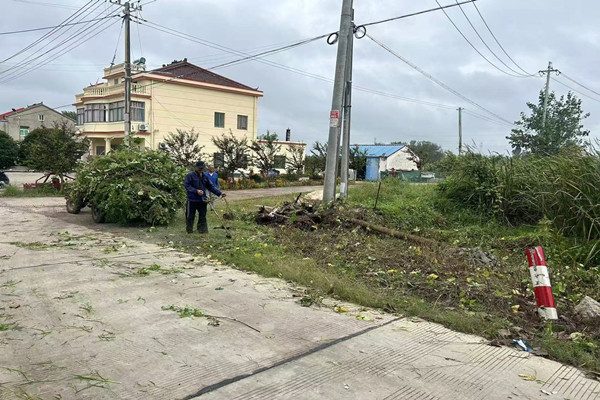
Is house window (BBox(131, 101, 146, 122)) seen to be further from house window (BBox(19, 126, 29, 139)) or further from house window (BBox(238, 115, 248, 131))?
house window (BBox(19, 126, 29, 139))

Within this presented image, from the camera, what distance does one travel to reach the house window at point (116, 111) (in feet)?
117

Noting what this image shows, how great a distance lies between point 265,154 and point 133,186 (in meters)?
21.0

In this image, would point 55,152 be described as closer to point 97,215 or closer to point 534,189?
point 97,215

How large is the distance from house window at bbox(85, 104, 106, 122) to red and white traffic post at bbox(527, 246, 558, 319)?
3798 centimetres

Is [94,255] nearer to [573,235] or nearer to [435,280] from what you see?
[435,280]

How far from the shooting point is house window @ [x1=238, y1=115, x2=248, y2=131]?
41.7 m

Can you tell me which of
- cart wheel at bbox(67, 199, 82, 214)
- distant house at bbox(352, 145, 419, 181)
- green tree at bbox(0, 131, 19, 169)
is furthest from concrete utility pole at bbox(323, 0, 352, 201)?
green tree at bbox(0, 131, 19, 169)

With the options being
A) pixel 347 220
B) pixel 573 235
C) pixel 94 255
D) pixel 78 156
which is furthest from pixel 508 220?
pixel 78 156

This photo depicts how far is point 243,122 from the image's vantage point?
4197 cm

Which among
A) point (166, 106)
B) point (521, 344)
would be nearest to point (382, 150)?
point (166, 106)

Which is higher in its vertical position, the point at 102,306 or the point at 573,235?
the point at 573,235

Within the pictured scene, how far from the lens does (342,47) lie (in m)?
12.4

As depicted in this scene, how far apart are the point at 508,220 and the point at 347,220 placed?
3.88 meters

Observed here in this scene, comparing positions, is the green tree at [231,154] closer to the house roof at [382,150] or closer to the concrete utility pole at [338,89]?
the concrete utility pole at [338,89]
